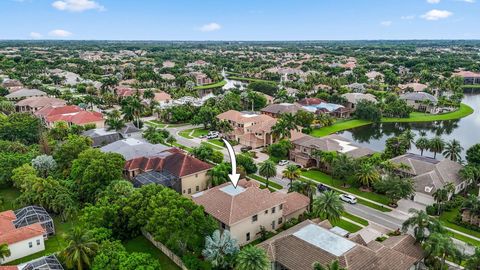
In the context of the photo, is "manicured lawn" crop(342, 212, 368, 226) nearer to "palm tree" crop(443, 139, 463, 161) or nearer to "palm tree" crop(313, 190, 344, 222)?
"palm tree" crop(313, 190, 344, 222)

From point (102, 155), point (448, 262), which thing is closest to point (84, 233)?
point (102, 155)

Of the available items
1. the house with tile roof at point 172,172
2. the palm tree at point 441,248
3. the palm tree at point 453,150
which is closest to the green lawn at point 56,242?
the house with tile roof at point 172,172

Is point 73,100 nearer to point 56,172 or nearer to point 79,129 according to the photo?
point 79,129

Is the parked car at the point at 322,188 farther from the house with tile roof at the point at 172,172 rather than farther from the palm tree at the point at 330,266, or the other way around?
the palm tree at the point at 330,266

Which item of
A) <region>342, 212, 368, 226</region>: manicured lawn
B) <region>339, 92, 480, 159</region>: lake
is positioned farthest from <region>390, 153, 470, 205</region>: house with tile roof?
<region>339, 92, 480, 159</region>: lake

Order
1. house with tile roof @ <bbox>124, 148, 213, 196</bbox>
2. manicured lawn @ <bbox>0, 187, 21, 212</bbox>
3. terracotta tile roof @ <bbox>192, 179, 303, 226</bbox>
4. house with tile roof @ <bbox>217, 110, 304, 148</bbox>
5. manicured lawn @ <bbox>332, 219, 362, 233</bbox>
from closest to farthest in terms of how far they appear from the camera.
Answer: terracotta tile roof @ <bbox>192, 179, 303, 226</bbox> → manicured lawn @ <bbox>332, 219, 362, 233</bbox> → manicured lawn @ <bbox>0, 187, 21, 212</bbox> → house with tile roof @ <bbox>124, 148, 213, 196</bbox> → house with tile roof @ <bbox>217, 110, 304, 148</bbox>

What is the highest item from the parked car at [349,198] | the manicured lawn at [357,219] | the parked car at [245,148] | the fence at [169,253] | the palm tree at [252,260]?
the palm tree at [252,260]
